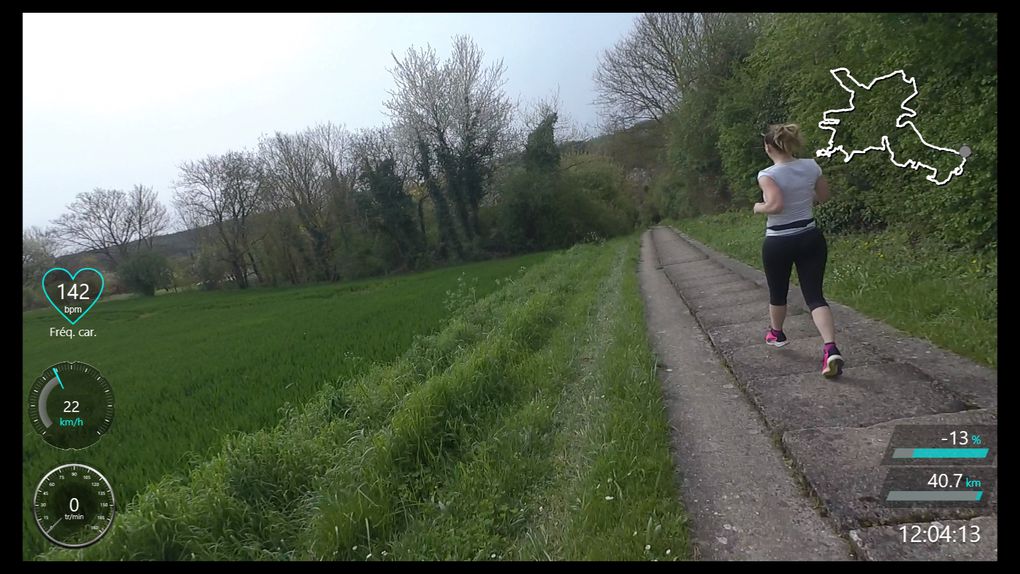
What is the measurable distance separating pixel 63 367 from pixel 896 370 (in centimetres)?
430

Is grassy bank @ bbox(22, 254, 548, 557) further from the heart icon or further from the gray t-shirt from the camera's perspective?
the gray t-shirt

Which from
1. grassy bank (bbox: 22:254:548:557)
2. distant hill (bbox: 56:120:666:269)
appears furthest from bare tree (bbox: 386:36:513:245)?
grassy bank (bbox: 22:254:548:557)

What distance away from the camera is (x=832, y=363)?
2506 mm

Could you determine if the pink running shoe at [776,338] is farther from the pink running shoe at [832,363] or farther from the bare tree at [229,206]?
the bare tree at [229,206]

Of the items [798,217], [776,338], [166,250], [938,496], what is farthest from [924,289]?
[166,250]

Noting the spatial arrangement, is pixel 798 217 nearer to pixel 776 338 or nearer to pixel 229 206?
pixel 776 338

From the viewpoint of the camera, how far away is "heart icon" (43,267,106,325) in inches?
79.6

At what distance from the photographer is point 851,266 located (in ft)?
15.9

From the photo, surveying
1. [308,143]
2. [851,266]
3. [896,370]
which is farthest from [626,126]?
[896,370]

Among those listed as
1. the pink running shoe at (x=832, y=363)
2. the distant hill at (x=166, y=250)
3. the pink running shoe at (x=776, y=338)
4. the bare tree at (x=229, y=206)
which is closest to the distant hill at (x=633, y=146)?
the bare tree at (x=229, y=206)

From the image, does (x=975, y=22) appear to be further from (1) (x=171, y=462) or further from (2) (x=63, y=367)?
(1) (x=171, y=462)

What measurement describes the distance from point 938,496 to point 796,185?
173 cm

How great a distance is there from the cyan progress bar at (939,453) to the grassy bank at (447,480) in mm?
889
